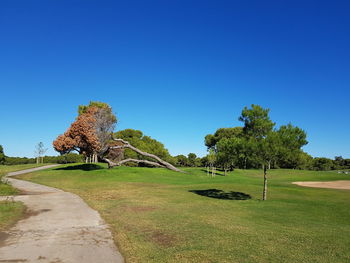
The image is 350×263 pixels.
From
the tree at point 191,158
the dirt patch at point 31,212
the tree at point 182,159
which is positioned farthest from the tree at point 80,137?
the tree at point 191,158

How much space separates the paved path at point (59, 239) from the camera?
696 cm

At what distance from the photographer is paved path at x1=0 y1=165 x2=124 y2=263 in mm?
6961

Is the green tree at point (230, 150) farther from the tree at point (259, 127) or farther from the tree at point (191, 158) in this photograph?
the tree at point (191, 158)

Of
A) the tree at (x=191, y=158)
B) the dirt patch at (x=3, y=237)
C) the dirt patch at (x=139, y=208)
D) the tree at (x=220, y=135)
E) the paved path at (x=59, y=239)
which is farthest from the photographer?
the tree at (x=191, y=158)

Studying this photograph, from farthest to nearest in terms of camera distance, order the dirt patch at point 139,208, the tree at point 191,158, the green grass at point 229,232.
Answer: the tree at point 191,158 → the dirt patch at point 139,208 → the green grass at point 229,232

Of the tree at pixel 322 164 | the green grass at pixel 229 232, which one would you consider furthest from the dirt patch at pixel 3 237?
the tree at pixel 322 164

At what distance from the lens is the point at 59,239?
340 inches

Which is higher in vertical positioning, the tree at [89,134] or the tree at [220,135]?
the tree at [220,135]

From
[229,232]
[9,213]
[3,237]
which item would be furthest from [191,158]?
[3,237]

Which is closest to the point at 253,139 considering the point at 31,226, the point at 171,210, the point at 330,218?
the point at 330,218

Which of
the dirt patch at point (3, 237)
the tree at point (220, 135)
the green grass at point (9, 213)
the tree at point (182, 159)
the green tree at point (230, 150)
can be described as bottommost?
the green grass at point (9, 213)

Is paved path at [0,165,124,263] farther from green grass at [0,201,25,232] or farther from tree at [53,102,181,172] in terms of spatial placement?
tree at [53,102,181,172]

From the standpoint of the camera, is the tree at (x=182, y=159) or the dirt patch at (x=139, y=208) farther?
the tree at (x=182, y=159)

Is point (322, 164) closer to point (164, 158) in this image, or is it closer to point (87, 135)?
point (164, 158)
